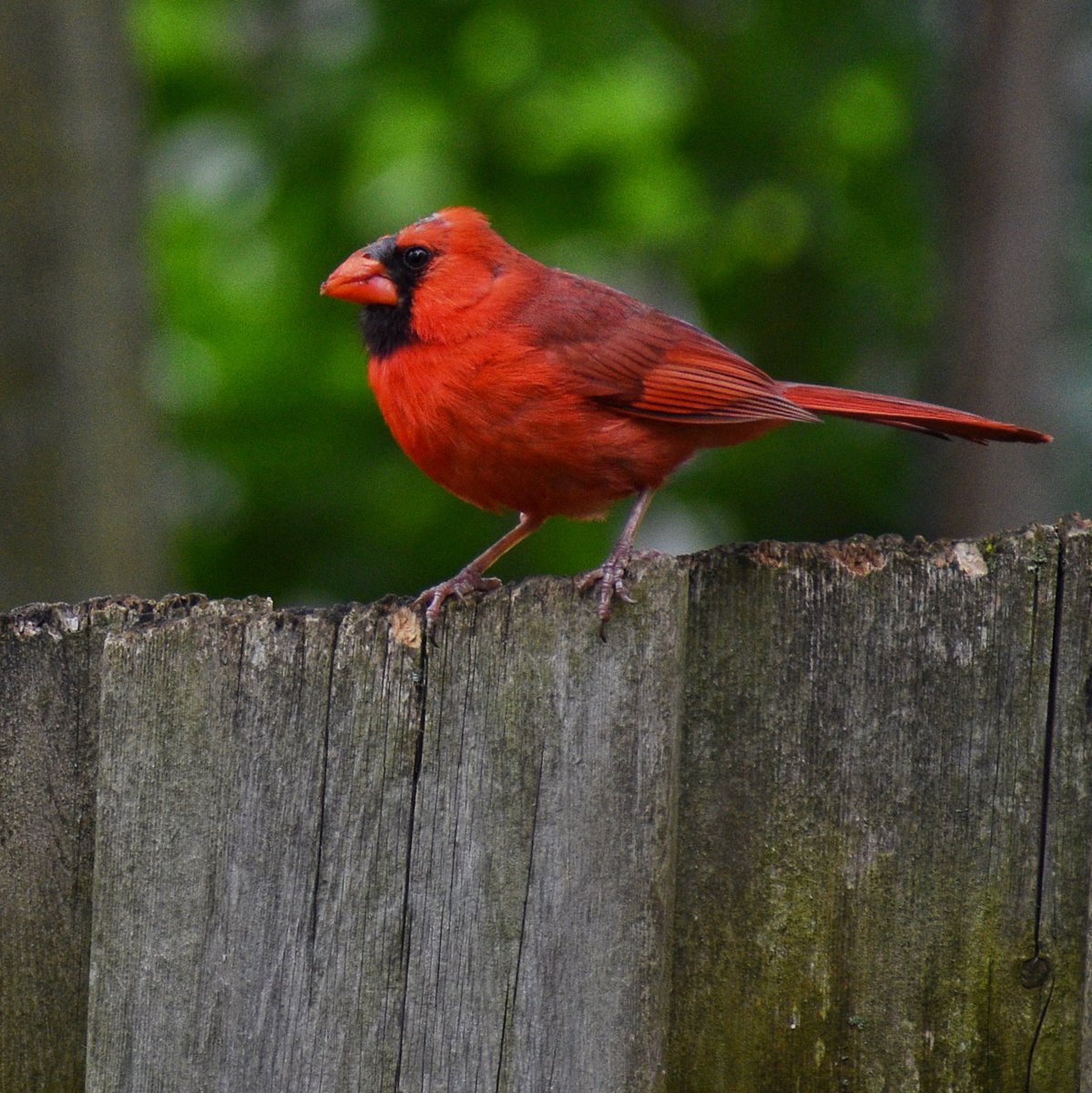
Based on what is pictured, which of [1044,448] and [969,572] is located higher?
[1044,448]

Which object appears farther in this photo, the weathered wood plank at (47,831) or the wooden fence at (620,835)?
the weathered wood plank at (47,831)

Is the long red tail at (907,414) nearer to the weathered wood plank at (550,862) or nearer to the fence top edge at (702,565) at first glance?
the fence top edge at (702,565)

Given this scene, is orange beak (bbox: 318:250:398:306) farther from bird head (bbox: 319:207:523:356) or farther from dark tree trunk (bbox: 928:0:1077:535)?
dark tree trunk (bbox: 928:0:1077:535)

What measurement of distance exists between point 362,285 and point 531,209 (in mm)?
2351

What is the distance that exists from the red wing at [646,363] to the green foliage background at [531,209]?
71.1 inches

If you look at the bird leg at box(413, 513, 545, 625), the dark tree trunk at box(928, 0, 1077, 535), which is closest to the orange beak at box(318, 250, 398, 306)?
the bird leg at box(413, 513, 545, 625)

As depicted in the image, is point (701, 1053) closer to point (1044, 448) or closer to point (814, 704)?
point (814, 704)

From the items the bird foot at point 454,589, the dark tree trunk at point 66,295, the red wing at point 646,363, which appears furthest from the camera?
the dark tree trunk at point 66,295

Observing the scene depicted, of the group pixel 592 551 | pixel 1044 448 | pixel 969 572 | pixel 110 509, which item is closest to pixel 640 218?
pixel 592 551

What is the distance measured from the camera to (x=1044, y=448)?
196 inches

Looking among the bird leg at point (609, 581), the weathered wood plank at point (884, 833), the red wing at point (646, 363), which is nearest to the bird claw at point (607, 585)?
the bird leg at point (609, 581)

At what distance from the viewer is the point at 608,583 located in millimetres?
2154

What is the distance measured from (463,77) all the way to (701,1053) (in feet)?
13.8

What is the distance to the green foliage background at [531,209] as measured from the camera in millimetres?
5465
